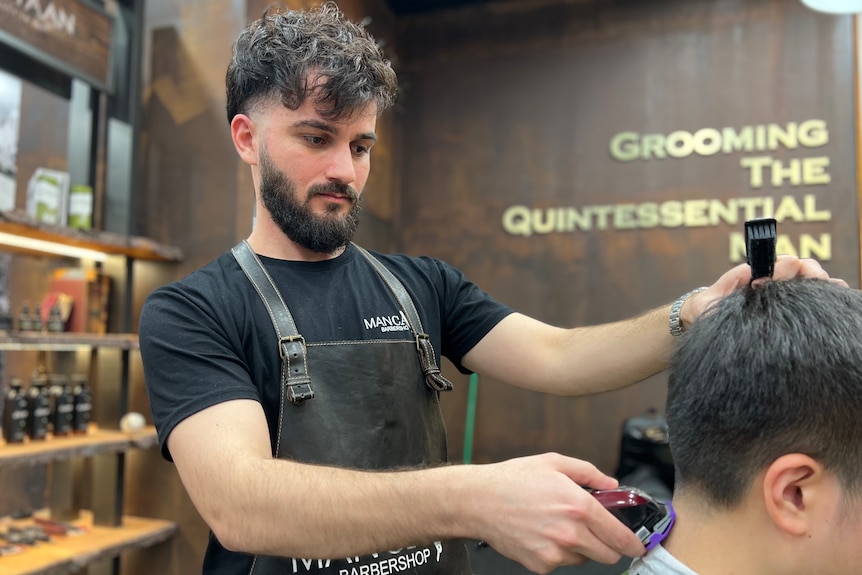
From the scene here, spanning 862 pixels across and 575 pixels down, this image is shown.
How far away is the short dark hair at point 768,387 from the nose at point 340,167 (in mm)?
763

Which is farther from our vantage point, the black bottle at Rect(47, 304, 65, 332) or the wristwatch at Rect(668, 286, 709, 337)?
the black bottle at Rect(47, 304, 65, 332)

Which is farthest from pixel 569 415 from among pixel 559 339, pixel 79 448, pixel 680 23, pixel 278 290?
pixel 278 290

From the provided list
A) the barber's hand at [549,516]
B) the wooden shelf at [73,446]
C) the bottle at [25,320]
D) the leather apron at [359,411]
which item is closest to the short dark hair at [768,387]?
the barber's hand at [549,516]

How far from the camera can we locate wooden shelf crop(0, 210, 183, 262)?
2.64 m

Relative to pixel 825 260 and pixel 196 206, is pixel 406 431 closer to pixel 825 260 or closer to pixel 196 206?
pixel 196 206

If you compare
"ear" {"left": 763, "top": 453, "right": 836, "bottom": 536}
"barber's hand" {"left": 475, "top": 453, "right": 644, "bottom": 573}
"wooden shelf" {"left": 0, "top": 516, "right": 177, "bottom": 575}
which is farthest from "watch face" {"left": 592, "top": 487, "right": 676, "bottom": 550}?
"wooden shelf" {"left": 0, "top": 516, "right": 177, "bottom": 575}

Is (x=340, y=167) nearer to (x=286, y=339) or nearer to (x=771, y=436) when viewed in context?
(x=286, y=339)

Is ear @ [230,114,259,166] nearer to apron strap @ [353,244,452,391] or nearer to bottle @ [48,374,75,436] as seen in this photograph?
apron strap @ [353,244,452,391]

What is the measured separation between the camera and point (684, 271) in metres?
4.57

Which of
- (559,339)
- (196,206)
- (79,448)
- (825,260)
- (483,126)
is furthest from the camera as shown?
(483,126)

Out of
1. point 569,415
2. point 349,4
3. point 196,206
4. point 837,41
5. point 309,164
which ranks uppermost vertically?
point 349,4

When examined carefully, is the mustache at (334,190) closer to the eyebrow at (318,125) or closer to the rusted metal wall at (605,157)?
the eyebrow at (318,125)

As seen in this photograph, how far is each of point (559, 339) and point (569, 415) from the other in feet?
11.0

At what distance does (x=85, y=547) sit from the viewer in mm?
2867
